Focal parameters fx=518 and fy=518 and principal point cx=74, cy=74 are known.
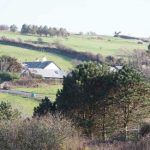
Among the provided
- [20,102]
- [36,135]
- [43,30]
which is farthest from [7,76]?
[43,30]

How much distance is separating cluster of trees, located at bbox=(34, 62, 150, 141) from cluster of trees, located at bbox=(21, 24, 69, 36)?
80370 millimetres

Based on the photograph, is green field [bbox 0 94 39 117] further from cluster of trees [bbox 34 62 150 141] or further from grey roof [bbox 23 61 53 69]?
grey roof [bbox 23 61 53 69]

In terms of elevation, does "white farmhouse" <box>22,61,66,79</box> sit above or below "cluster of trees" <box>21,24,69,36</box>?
below

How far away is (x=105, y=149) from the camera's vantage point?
1723cm

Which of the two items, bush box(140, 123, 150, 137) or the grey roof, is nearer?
bush box(140, 123, 150, 137)

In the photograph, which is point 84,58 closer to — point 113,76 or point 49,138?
point 113,76

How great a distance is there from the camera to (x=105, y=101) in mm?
26906

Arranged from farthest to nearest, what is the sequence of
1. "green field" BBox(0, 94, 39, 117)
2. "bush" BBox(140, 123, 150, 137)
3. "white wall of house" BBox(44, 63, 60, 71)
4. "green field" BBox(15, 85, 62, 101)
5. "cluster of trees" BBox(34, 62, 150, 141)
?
"white wall of house" BBox(44, 63, 60, 71)
"green field" BBox(15, 85, 62, 101)
"green field" BBox(0, 94, 39, 117)
"cluster of trees" BBox(34, 62, 150, 141)
"bush" BBox(140, 123, 150, 137)

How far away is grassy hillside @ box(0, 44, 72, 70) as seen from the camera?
261 ft

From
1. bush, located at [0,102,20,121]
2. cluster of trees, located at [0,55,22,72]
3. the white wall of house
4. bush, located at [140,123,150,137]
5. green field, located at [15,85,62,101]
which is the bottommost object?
green field, located at [15,85,62,101]

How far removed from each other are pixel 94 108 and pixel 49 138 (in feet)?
31.3

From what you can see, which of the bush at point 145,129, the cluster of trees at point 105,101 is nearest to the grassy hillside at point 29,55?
the cluster of trees at point 105,101

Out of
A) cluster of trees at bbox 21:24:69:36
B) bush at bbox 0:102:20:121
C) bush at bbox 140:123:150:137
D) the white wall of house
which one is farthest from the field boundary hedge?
bush at bbox 140:123:150:137

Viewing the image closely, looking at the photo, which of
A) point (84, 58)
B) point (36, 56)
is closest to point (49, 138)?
point (84, 58)
